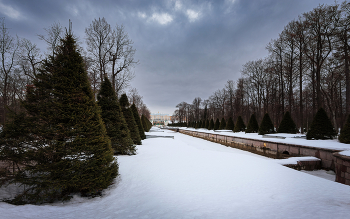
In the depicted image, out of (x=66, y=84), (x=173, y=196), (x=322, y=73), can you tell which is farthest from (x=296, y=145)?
(x=322, y=73)

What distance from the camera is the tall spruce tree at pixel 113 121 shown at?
772cm

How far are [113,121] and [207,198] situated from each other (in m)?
6.15

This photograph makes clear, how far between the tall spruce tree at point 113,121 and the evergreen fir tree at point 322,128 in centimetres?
1373

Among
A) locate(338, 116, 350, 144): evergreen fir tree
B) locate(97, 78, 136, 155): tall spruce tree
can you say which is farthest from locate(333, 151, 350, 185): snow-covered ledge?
locate(97, 78, 136, 155): tall spruce tree

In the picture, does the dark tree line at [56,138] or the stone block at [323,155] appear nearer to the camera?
the dark tree line at [56,138]

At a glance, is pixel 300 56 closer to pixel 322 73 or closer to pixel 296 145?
pixel 322 73

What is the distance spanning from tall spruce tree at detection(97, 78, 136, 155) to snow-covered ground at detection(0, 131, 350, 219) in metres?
2.38

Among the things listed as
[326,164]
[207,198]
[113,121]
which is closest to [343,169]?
[326,164]

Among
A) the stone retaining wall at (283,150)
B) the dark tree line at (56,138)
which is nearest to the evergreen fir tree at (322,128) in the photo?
the stone retaining wall at (283,150)

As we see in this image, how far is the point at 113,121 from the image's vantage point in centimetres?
797

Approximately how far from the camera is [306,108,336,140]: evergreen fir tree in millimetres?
11251

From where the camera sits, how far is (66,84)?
3.89 m

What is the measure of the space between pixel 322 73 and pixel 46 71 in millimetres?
29122

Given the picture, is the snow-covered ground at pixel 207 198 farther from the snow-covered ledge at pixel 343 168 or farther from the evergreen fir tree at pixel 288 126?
the evergreen fir tree at pixel 288 126
